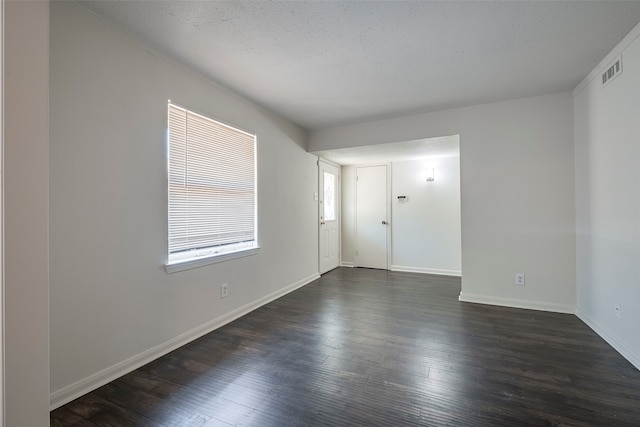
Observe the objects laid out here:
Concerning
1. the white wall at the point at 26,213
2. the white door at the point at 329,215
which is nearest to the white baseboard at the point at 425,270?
the white door at the point at 329,215

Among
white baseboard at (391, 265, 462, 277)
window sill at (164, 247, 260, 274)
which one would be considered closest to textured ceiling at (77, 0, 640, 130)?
window sill at (164, 247, 260, 274)

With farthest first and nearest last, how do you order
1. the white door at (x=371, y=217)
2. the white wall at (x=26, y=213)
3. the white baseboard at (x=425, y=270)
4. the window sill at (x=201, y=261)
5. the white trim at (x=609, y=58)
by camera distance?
the white door at (x=371, y=217) → the white baseboard at (x=425, y=270) → the window sill at (x=201, y=261) → the white trim at (x=609, y=58) → the white wall at (x=26, y=213)

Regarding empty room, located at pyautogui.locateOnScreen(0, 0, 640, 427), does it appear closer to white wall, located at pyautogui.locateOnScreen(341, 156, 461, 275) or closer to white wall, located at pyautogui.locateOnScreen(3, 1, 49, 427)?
white wall, located at pyautogui.locateOnScreen(3, 1, 49, 427)

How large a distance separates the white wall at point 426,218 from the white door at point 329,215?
112cm

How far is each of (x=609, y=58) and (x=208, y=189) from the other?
3745 mm

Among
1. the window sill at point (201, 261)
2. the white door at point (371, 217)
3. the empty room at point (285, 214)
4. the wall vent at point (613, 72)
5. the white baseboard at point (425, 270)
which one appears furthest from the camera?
the white door at point (371, 217)

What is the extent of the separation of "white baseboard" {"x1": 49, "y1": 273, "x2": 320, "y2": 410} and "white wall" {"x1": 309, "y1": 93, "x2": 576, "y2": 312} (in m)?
2.93

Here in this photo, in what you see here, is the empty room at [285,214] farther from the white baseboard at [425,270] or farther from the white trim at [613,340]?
the white baseboard at [425,270]

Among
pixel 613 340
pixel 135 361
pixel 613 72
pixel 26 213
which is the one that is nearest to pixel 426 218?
pixel 613 340

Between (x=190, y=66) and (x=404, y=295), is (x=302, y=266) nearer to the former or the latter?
(x=404, y=295)

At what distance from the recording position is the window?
248 centimetres

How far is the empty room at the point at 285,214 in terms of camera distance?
158 centimetres

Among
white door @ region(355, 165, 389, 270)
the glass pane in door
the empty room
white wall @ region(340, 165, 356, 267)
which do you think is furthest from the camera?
white wall @ region(340, 165, 356, 267)

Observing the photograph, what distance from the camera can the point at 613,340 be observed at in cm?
237
